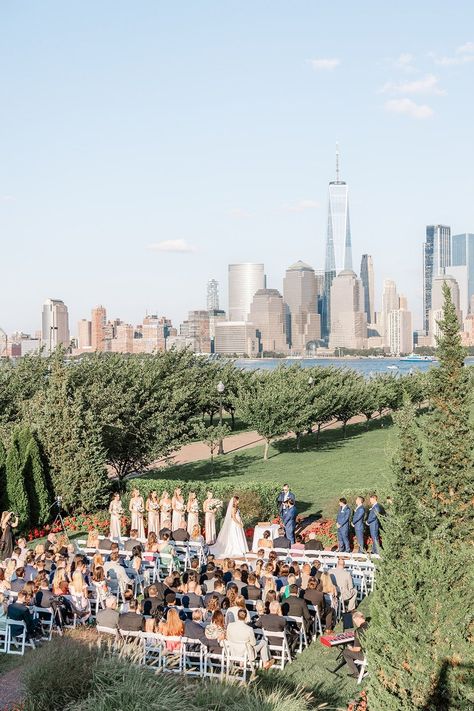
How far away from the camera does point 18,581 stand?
13898mm

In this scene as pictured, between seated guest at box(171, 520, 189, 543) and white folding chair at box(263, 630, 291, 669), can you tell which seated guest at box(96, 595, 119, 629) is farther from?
seated guest at box(171, 520, 189, 543)

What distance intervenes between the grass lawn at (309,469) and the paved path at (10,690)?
12.6 meters

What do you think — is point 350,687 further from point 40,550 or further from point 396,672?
point 40,550

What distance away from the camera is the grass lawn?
26.4m

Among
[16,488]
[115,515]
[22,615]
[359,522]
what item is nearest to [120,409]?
[16,488]

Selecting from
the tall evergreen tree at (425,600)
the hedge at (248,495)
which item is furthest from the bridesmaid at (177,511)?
the tall evergreen tree at (425,600)

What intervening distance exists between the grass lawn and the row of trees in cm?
151

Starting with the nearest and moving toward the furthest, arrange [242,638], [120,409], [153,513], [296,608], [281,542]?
[242,638]
[296,608]
[281,542]
[153,513]
[120,409]

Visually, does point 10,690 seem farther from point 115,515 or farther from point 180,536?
point 115,515

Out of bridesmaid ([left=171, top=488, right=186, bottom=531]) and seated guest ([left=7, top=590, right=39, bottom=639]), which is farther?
bridesmaid ([left=171, top=488, right=186, bottom=531])

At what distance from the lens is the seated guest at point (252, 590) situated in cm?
1333

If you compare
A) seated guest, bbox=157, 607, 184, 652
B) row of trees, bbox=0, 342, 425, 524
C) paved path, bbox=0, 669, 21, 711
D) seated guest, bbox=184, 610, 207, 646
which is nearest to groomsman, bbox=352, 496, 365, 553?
row of trees, bbox=0, 342, 425, 524

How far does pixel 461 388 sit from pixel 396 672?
3.59 metres

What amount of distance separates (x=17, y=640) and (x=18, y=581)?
1262 millimetres
